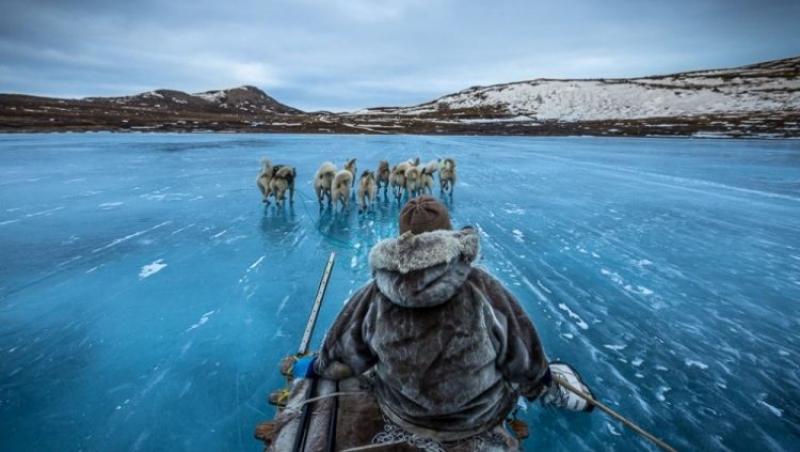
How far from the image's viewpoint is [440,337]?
181 centimetres

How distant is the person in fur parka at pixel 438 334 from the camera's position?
1703 millimetres

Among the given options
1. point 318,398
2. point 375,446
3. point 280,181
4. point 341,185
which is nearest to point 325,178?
point 341,185

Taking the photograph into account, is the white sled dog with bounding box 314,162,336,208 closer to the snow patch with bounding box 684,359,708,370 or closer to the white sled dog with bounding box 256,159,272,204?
the white sled dog with bounding box 256,159,272,204

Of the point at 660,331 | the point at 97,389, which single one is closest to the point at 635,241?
the point at 660,331

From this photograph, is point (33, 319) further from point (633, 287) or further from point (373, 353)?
point (633, 287)

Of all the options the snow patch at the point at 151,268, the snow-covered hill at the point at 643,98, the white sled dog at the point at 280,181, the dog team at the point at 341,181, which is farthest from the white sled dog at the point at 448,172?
the snow-covered hill at the point at 643,98

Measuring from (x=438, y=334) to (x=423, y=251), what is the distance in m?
0.42

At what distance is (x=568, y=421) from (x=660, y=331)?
1.98 m

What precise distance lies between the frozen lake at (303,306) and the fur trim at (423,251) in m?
1.96

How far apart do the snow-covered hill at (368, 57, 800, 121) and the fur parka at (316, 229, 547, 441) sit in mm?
71047

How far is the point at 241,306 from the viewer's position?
482 cm

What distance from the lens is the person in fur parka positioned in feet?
5.59

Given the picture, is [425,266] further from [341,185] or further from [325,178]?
[325,178]

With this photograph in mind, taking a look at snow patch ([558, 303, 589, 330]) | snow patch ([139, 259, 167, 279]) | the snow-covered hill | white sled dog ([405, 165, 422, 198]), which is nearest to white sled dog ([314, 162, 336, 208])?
white sled dog ([405, 165, 422, 198])
